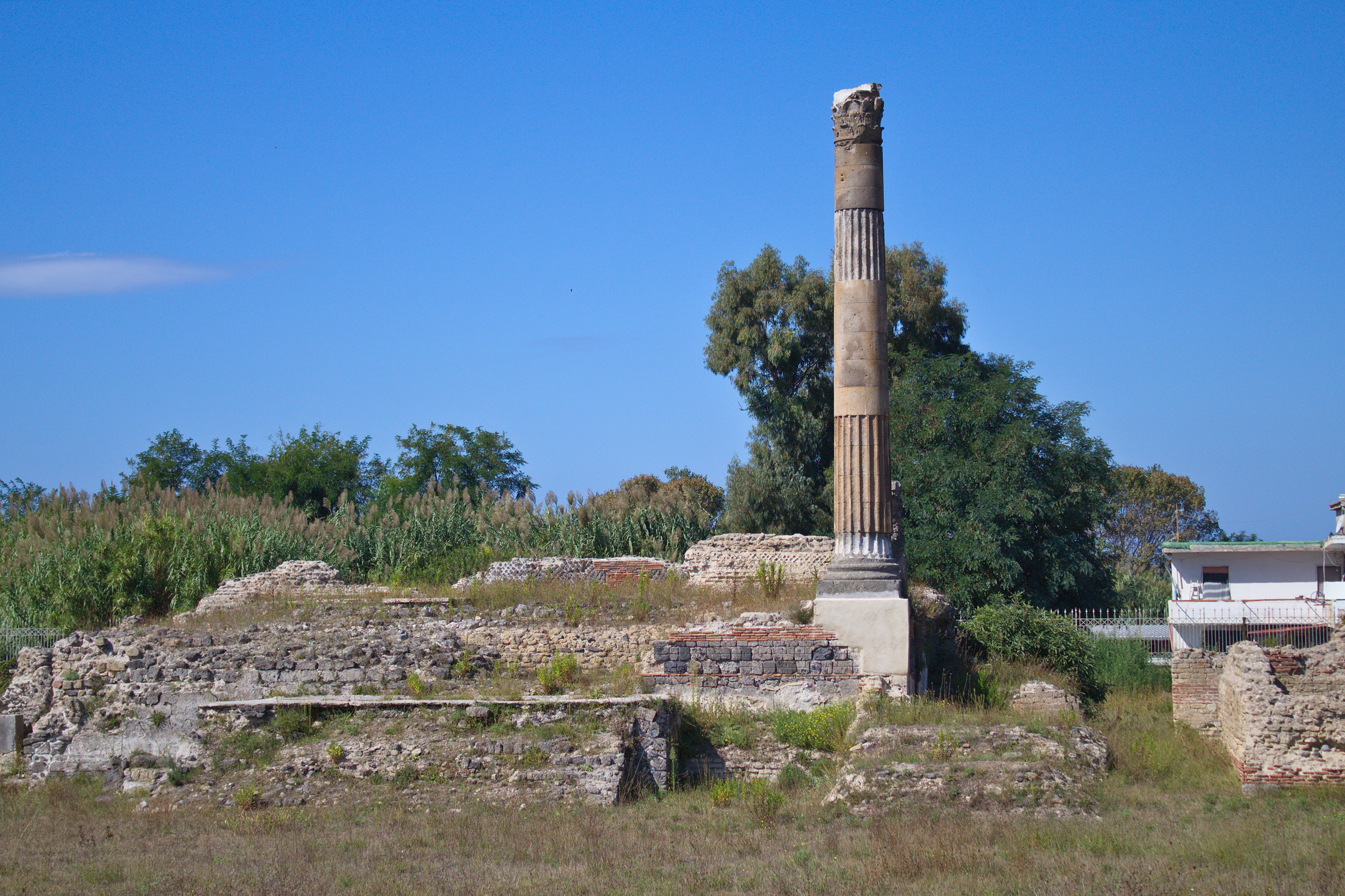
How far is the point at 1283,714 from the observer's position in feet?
40.3

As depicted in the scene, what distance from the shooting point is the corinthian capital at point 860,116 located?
1560cm

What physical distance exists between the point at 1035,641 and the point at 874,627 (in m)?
4.35

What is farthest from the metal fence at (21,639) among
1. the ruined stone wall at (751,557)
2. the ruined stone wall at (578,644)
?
the ruined stone wall at (751,557)

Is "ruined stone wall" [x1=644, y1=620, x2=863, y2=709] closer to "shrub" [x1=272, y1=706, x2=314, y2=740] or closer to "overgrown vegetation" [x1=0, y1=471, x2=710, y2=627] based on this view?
"shrub" [x1=272, y1=706, x2=314, y2=740]

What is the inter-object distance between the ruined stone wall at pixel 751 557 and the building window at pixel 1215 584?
14027 mm

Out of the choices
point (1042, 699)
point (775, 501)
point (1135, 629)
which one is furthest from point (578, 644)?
point (775, 501)

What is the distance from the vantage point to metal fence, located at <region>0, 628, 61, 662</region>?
716 inches

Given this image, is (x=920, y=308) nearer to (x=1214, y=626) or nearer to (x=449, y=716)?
(x=1214, y=626)

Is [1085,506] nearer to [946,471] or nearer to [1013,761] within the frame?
[946,471]

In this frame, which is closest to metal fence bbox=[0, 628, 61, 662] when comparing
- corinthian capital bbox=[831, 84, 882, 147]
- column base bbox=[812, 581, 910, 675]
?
column base bbox=[812, 581, 910, 675]

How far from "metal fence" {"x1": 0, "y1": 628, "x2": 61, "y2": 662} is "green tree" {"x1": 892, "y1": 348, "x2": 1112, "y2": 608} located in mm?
14673

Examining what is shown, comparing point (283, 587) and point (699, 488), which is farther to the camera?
point (699, 488)

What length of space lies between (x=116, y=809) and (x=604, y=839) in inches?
222

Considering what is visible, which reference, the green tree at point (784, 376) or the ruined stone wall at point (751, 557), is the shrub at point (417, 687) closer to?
the ruined stone wall at point (751, 557)
